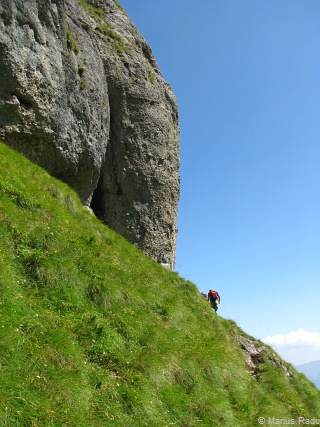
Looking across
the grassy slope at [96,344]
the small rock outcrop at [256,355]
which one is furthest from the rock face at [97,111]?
the small rock outcrop at [256,355]

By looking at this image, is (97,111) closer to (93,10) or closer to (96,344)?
(93,10)

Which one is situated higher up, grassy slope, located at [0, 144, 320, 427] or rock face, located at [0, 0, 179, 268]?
rock face, located at [0, 0, 179, 268]

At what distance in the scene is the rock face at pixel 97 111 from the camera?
20484 millimetres

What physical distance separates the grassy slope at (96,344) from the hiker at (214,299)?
7.83 m

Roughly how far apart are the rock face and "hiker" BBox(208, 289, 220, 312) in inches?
156

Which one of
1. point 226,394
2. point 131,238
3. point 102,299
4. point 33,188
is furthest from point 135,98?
point 226,394

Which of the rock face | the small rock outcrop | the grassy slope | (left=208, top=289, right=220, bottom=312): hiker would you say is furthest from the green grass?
the small rock outcrop

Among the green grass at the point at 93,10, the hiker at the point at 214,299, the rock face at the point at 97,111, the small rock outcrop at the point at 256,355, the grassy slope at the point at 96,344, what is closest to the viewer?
the grassy slope at the point at 96,344

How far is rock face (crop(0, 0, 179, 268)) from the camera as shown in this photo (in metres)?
20.5

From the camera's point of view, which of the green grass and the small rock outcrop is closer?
the small rock outcrop

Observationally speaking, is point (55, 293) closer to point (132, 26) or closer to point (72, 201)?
point (72, 201)

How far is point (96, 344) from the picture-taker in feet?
32.7

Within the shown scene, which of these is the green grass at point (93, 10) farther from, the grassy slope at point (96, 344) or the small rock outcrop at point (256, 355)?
the small rock outcrop at point (256, 355)

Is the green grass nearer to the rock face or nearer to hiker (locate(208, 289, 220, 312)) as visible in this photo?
the rock face
